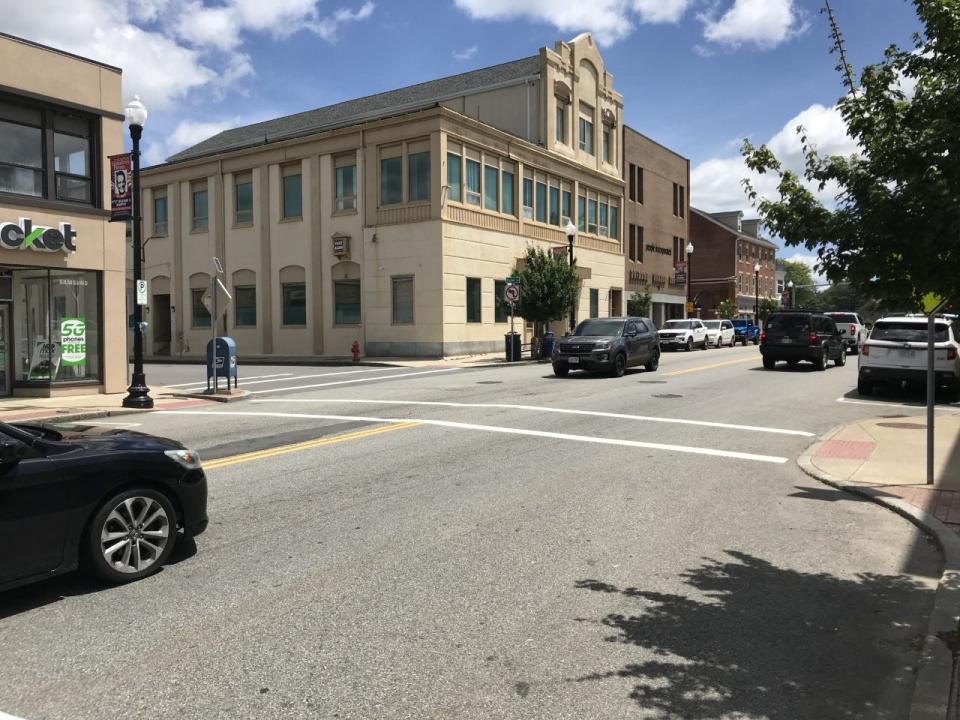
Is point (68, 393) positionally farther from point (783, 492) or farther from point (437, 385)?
point (783, 492)

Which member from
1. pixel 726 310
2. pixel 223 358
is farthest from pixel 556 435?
pixel 726 310

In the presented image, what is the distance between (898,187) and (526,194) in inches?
1357

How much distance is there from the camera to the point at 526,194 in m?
38.3

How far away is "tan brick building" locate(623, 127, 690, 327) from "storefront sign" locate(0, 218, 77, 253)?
3650 centimetres

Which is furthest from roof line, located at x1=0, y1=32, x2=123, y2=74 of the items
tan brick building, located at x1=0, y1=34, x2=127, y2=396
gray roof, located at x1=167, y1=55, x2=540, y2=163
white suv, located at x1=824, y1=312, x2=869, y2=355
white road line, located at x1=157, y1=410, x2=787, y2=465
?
white suv, located at x1=824, y1=312, x2=869, y2=355

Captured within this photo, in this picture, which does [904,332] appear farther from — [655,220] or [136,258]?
[655,220]

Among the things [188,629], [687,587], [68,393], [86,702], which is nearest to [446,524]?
[687,587]

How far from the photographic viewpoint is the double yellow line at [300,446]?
29.4 feet

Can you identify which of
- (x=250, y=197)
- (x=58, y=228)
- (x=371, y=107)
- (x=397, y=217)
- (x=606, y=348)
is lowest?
(x=606, y=348)

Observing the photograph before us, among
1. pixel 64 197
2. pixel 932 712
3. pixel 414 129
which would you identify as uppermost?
pixel 414 129

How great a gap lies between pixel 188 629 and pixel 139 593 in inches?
30.0

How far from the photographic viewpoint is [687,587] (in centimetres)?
496

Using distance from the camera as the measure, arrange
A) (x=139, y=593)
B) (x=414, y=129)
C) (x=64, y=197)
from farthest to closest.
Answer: (x=414, y=129) → (x=64, y=197) → (x=139, y=593)

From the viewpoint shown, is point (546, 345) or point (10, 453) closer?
point (10, 453)
